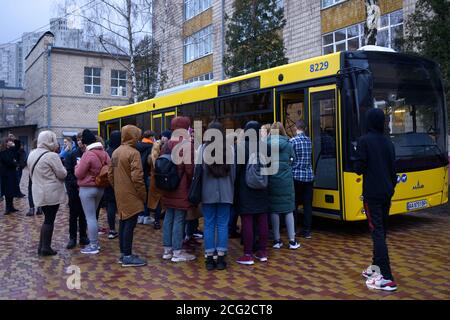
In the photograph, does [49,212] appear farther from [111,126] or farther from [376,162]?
[111,126]

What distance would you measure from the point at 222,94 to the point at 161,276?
510 centimetres

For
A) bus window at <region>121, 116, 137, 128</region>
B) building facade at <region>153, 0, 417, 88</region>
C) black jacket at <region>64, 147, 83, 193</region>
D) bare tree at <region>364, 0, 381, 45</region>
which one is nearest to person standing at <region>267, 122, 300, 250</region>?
black jacket at <region>64, 147, 83, 193</region>

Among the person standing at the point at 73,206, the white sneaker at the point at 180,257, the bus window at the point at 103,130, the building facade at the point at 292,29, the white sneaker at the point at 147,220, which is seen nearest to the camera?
the white sneaker at the point at 180,257

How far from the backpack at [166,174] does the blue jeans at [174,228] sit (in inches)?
16.1

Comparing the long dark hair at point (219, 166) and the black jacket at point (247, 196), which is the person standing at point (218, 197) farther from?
the black jacket at point (247, 196)

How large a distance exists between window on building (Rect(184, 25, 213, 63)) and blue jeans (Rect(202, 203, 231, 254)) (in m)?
21.5

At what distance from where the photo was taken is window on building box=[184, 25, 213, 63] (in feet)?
86.0

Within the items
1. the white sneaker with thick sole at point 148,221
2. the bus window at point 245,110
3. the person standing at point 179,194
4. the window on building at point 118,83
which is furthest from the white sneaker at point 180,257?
the window on building at point 118,83

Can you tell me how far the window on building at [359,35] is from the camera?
15.7m

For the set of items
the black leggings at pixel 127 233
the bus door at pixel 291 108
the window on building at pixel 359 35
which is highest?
the window on building at pixel 359 35

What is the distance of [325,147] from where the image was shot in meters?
7.31

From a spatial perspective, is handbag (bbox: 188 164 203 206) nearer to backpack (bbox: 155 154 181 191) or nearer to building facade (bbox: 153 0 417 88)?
backpack (bbox: 155 154 181 191)
